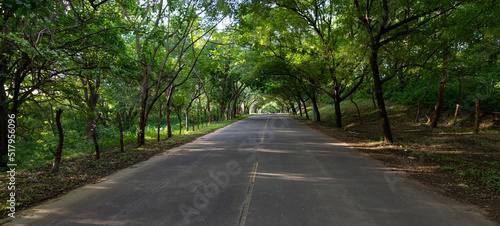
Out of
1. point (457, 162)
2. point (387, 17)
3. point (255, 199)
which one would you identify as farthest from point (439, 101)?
point (255, 199)

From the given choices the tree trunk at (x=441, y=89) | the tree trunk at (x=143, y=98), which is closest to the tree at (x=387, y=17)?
the tree trunk at (x=441, y=89)

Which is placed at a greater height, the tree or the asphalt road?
the tree

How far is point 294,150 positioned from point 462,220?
5354 mm

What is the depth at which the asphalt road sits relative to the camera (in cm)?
330

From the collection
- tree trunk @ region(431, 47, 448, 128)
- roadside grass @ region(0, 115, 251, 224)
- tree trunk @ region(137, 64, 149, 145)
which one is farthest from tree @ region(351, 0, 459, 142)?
roadside grass @ region(0, 115, 251, 224)

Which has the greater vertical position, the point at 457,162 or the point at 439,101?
the point at 439,101

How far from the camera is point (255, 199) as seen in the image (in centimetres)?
393

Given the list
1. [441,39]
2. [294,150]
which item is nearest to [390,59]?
[441,39]

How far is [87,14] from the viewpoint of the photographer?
7066 millimetres

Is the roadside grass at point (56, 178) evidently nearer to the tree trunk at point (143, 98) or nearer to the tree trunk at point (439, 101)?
the tree trunk at point (143, 98)

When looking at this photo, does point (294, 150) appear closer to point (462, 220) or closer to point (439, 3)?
Answer: point (462, 220)

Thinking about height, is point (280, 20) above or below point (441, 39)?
above

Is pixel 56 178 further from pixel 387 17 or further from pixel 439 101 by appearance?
pixel 439 101

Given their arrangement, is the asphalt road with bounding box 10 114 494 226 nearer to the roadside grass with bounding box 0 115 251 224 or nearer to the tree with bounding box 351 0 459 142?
the roadside grass with bounding box 0 115 251 224
